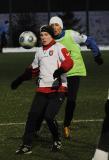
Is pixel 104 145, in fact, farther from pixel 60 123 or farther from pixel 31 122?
pixel 60 123

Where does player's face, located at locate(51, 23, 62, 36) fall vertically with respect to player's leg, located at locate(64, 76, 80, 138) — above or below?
above

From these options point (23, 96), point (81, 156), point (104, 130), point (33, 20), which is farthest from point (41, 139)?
point (33, 20)

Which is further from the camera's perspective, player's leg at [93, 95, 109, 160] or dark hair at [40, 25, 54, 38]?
dark hair at [40, 25, 54, 38]

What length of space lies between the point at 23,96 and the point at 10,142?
7.35 meters

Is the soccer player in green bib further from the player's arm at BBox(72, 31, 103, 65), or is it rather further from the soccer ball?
the soccer ball

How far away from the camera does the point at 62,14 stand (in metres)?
52.9

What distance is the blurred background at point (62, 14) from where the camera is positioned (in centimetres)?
5275

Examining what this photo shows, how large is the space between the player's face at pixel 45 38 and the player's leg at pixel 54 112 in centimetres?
76

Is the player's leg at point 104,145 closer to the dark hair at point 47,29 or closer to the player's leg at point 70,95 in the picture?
the dark hair at point 47,29

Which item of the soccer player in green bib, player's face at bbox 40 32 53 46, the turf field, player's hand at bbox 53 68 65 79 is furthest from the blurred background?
player's hand at bbox 53 68 65 79

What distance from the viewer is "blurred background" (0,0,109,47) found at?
52.8 m

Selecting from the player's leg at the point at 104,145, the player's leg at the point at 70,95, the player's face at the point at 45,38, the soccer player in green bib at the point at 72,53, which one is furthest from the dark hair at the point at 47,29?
the player's leg at the point at 104,145

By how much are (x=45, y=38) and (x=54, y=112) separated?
1078mm

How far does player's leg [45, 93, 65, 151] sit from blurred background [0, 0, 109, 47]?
139 ft
